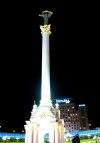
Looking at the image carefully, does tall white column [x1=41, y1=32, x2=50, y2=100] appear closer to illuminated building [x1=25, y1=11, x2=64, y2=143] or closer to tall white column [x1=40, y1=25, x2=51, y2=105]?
tall white column [x1=40, y1=25, x2=51, y2=105]

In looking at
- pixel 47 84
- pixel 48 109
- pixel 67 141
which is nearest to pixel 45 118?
pixel 48 109

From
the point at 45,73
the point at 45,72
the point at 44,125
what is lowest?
the point at 44,125

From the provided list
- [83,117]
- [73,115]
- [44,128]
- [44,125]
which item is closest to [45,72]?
[44,125]

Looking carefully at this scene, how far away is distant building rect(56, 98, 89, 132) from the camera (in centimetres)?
12850

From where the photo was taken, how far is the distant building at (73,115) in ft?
422

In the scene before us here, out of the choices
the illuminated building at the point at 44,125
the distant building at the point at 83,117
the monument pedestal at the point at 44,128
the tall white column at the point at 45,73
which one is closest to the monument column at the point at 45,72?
the tall white column at the point at 45,73

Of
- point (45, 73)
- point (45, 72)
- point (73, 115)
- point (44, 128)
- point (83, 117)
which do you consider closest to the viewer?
point (44, 128)

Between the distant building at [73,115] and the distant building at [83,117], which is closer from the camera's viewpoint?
the distant building at [73,115]

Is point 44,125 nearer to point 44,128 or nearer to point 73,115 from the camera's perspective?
point 44,128

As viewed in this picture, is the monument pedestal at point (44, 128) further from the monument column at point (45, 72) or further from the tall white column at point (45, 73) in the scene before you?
the tall white column at point (45, 73)

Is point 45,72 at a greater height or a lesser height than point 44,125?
greater

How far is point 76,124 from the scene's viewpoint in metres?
129

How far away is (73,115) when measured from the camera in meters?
133

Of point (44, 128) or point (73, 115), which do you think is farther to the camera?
point (73, 115)
